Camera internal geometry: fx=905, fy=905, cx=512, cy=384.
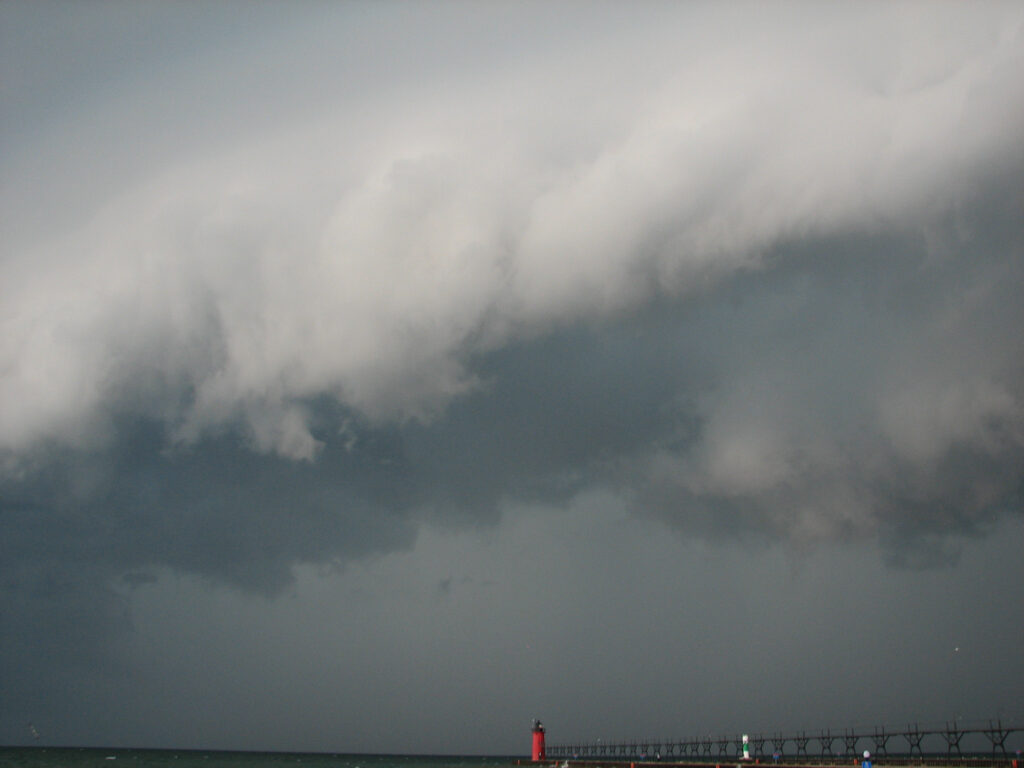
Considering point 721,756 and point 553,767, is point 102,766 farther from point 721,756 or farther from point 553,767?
point 721,756

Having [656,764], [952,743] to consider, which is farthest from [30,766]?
[952,743]

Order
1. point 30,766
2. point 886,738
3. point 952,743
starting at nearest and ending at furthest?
point 952,743, point 886,738, point 30,766

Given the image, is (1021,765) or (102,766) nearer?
(1021,765)

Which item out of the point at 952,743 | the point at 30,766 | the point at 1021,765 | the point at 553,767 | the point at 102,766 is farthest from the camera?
the point at 102,766

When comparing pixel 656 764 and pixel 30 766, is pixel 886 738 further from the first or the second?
pixel 30 766

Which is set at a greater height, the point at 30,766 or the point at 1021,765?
the point at 1021,765

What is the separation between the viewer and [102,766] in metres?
190

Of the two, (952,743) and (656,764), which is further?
(656,764)

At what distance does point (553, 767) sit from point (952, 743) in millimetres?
61983

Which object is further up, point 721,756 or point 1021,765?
point 1021,765

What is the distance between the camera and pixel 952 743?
396 feet

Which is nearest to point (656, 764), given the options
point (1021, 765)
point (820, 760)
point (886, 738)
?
point (820, 760)

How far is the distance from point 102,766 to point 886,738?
155068 mm

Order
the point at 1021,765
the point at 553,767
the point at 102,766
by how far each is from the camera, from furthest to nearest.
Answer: the point at 102,766, the point at 553,767, the point at 1021,765
